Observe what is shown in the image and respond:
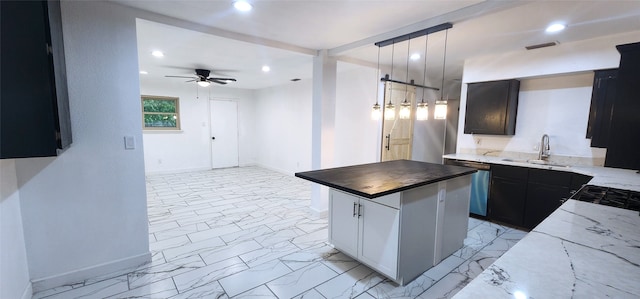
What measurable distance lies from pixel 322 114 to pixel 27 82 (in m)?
2.86

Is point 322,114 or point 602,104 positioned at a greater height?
point 602,104

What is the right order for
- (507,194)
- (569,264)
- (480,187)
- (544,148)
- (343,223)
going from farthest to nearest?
(480,187) < (544,148) < (507,194) < (343,223) < (569,264)

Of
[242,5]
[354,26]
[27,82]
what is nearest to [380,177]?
[354,26]

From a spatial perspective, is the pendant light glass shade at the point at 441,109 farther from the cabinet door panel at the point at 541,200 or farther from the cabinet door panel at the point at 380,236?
the cabinet door panel at the point at 541,200

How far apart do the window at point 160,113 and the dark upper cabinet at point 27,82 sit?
556 centimetres

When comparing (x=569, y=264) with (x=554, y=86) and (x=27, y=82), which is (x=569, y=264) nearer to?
(x=27, y=82)

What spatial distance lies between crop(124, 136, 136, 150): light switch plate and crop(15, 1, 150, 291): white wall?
0.03 meters

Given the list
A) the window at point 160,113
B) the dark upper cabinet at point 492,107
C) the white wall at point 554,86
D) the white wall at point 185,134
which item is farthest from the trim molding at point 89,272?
the window at point 160,113

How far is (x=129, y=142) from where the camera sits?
7.97 feet

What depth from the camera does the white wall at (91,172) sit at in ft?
6.96

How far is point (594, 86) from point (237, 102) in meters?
7.35

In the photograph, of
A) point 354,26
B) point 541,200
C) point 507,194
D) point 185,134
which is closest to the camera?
point 354,26

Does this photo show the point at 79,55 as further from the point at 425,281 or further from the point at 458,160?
the point at 458,160

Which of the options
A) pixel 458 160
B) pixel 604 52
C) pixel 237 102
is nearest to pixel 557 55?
pixel 604 52
